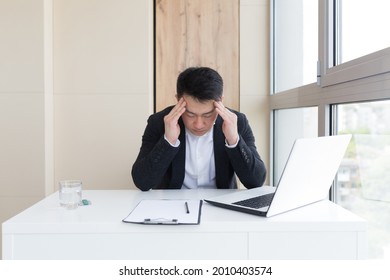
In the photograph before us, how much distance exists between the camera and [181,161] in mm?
1850

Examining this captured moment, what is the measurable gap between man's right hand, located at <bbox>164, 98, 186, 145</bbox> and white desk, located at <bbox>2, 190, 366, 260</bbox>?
0.65 metres

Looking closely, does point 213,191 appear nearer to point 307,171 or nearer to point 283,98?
point 307,171

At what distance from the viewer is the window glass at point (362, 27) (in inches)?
52.0

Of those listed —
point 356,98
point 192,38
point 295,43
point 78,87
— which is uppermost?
point 192,38

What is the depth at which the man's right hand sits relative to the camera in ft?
5.65

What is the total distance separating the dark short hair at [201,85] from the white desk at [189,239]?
67 cm

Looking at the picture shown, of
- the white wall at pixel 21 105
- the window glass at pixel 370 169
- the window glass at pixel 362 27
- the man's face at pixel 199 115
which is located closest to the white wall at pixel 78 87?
the white wall at pixel 21 105

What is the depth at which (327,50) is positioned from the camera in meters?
1.75

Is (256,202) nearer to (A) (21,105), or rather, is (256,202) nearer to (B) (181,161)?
(B) (181,161)

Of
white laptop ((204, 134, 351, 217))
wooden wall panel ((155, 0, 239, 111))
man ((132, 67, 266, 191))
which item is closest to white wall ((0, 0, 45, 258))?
wooden wall panel ((155, 0, 239, 111))

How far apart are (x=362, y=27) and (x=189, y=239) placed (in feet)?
3.40

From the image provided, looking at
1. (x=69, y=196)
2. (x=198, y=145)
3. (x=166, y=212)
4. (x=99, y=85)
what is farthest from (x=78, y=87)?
(x=166, y=212)

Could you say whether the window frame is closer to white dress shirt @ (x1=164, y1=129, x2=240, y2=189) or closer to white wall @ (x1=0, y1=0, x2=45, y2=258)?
white dress shirt @ (x1=164, y1=129, x2=240, y2=189)

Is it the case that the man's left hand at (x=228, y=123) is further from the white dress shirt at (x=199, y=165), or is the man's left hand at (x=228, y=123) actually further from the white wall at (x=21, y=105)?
the white wall at (x=21, y=105)
